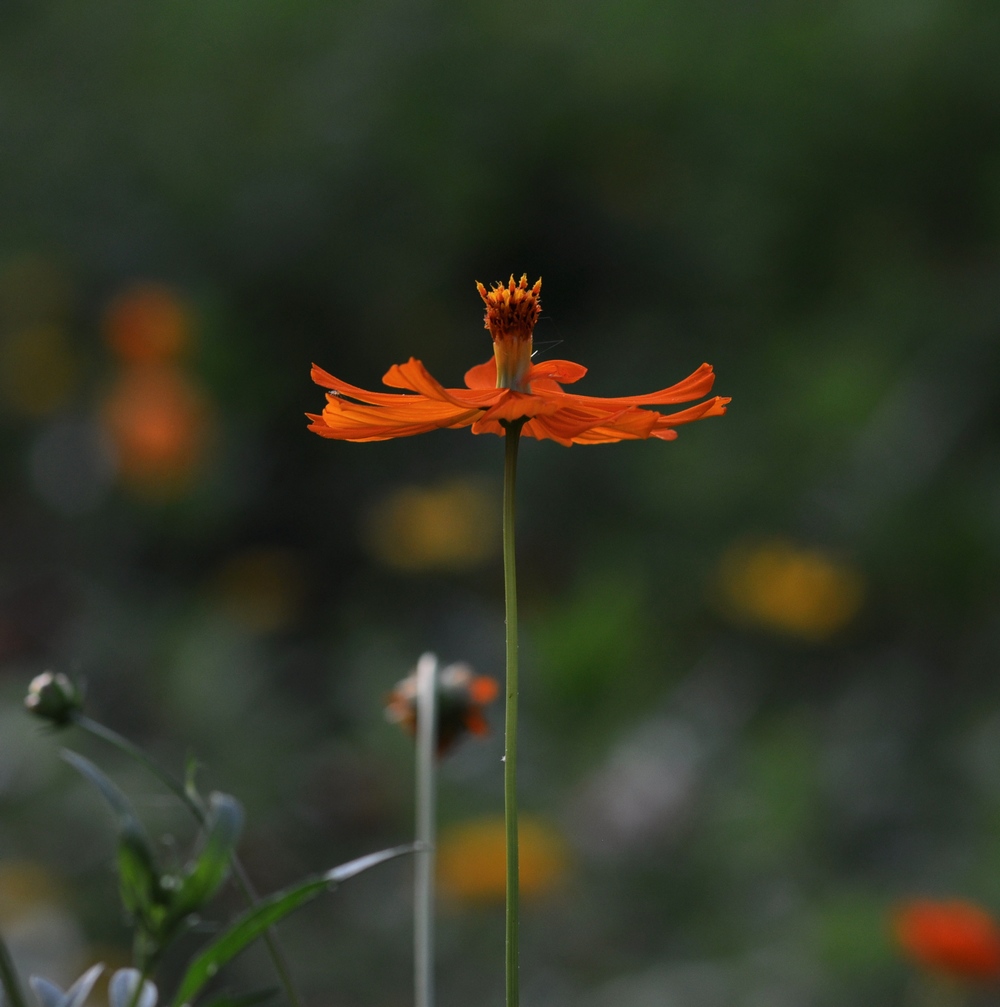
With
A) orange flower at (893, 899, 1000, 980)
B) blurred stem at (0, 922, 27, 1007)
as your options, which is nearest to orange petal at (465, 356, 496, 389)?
blurred stem at (0, 922, 27, 1007)

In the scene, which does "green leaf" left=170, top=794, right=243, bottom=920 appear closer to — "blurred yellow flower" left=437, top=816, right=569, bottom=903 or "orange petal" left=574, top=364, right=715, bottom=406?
"orange petal" left=574, top=364, right=715, bottom=406

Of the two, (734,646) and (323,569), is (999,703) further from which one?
(323,569)

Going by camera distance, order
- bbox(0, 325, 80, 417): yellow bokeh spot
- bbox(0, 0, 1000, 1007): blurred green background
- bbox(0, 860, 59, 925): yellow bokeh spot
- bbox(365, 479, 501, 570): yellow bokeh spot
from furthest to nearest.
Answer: bbox(0, 325, 80, 417): yellow bokeh spot < bbox(365, 479, 501, 570): yellow bokeh spot < bbox(0, 0, 1000, 1007): blurred green background < bbox(0, 860, 59, 925): yellow bokeh spot

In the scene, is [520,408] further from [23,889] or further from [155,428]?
[155,428]

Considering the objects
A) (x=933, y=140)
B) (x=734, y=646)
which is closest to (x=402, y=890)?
(x=734, y=646)

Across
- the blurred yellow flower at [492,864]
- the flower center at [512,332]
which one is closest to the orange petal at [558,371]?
the flower center at [512,332]

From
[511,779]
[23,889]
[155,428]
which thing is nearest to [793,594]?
[155,428]
